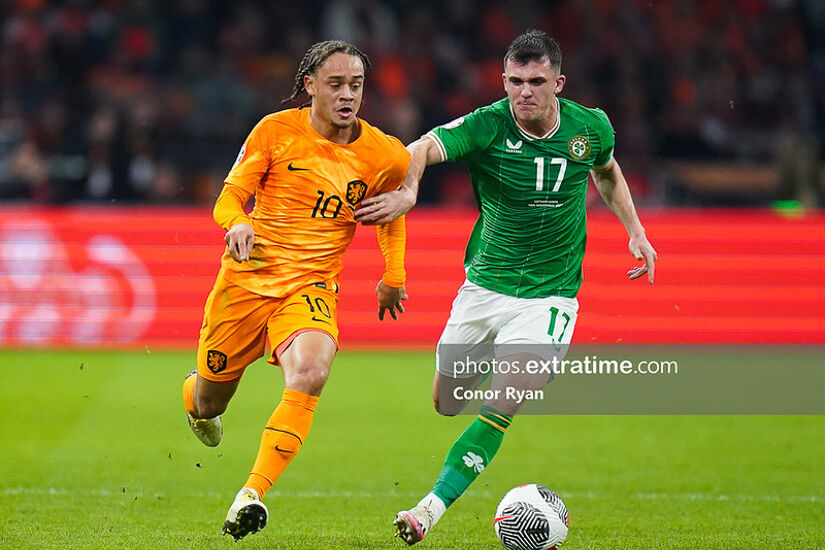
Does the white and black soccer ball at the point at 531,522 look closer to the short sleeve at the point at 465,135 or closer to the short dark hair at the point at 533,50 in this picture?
the short sleeve at the point at 465,135

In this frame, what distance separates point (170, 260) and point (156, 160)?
2.80 meters

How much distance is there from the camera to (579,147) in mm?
6461

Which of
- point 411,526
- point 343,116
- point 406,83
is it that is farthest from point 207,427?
point 406,83

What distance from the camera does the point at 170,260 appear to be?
13.8 m

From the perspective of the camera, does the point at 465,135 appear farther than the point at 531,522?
Yes

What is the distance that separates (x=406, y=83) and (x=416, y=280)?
485 centimetres

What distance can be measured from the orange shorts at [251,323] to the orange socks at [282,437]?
32 cm

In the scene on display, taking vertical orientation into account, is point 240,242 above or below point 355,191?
below

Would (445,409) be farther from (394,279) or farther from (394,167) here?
(394,167)

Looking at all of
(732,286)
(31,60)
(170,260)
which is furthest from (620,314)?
(31,60)

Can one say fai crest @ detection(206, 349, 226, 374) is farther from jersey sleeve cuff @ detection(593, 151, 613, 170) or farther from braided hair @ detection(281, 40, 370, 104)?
jersey sleeve cuff @ detection(593, 151, 613, 170)

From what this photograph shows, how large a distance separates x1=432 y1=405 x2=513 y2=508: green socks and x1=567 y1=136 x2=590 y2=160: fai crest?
4.76 ft

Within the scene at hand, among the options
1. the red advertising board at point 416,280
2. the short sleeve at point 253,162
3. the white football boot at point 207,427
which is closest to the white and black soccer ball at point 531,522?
the short sleeve at point 253,162

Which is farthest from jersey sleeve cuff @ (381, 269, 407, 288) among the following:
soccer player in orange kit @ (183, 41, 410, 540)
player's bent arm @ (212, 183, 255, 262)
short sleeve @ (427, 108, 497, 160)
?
player's bent arm @ (212, 183, 255, 262)
